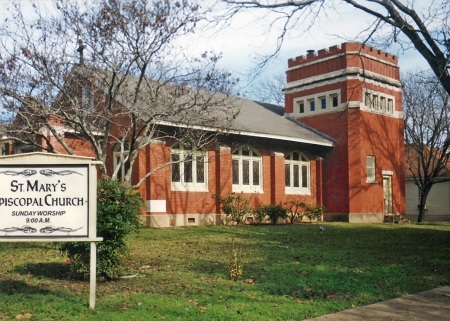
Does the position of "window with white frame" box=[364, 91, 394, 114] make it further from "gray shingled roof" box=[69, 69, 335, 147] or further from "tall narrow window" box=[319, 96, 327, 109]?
"gray shingled roof" box=[69, 69, 335, 147]

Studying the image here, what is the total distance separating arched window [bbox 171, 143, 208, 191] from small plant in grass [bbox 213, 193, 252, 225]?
1.10 meters

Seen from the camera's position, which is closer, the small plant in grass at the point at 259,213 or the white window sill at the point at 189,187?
the white window sill at the point at 189,187

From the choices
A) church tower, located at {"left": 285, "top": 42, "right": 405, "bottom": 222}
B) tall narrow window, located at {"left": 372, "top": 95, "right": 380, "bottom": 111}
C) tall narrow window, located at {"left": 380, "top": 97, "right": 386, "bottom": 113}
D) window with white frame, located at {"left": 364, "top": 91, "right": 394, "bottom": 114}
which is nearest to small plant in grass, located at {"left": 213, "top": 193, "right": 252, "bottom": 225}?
church tower, located at {"left": 285, "top": 42, "right": 405, "bottom": 222}

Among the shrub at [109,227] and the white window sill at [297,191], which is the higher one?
the white window sill at [297,191]

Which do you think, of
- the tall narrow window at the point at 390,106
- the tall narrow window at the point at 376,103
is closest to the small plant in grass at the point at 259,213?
the tall narrow window at the point at 376,103

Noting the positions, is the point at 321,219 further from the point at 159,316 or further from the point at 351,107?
the point at 159,316

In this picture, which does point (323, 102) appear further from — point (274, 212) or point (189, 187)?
point (189, 187)

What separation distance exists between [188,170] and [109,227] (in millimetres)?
16008

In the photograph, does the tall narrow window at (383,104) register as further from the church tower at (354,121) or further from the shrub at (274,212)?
the shrub at (274,212)

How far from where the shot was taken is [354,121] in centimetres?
3012

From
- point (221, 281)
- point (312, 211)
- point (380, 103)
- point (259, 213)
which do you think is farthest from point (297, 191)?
point (221, 281)

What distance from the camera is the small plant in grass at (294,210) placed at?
91.5ft

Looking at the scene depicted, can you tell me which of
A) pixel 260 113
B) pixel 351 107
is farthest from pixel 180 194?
pixel 351 107

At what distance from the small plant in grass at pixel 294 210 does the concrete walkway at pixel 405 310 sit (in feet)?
62.1
